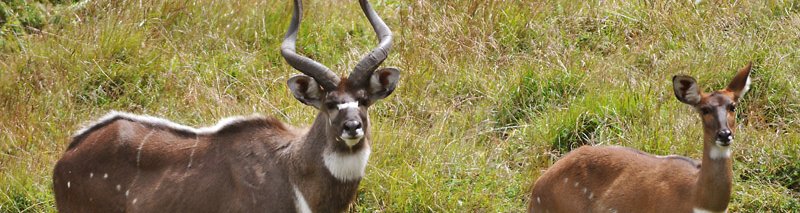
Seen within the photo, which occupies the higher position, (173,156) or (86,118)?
(173,156)

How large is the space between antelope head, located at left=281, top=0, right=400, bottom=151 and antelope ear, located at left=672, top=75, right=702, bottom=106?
1571 mm

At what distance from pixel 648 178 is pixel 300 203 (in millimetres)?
1992

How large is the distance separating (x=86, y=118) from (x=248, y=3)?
2.26 m

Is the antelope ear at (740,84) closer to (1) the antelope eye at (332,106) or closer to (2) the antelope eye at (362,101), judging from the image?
(2) the antelope eye at (362,101)

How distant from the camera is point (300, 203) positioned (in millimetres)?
7195

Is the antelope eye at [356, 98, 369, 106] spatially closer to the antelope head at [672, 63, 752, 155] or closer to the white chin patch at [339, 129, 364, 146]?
the white chin patch at [339, 129, 364, 146]

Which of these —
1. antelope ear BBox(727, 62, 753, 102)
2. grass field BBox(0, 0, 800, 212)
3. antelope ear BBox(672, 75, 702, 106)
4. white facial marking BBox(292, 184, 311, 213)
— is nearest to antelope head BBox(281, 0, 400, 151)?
white facial marking BBox(292, 184, 311, 213)

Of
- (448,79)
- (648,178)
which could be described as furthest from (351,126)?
(448,79)

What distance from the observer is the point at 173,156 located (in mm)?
7465

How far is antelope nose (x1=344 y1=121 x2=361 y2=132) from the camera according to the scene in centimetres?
676

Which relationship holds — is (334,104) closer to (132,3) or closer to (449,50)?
(449,50)

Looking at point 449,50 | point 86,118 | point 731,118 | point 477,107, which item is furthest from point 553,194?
point 86,118

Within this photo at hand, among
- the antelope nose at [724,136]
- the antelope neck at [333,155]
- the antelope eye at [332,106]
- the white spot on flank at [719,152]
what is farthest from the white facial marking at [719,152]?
the antelope eye at [332,106]

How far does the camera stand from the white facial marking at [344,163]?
23.3 feet
